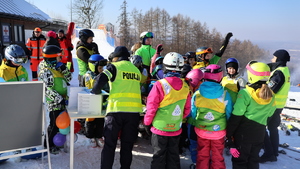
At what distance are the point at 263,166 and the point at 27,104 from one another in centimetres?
410

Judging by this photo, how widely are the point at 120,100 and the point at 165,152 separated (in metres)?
1.01

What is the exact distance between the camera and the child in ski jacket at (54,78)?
367 cm

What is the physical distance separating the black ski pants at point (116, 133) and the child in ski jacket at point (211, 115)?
974 millimetres

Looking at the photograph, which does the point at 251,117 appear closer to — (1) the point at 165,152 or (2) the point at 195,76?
(2) the point at 195,76

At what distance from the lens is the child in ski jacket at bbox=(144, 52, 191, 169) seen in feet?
10.3

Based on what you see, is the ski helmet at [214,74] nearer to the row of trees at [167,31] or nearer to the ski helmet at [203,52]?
the ski helmet at [203,52]

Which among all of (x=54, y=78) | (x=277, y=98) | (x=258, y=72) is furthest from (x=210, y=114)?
(x=54, y=78)

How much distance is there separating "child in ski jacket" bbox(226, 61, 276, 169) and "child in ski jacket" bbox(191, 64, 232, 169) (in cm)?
15

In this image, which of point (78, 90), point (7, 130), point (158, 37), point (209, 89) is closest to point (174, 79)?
point (209, 89)

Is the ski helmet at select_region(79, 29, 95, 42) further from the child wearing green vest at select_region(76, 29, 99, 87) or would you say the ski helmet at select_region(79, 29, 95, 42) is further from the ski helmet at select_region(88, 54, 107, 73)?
the ski helmet at select_region(88, 54, 107, 73)

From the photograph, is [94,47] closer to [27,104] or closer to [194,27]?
[27,104]

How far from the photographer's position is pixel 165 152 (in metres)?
3.32

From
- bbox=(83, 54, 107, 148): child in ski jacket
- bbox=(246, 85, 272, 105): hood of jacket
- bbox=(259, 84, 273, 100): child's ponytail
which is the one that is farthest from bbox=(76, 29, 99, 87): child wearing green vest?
bbox=(259, 84, 273, 100): child's ponytail

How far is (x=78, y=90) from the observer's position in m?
3.53
